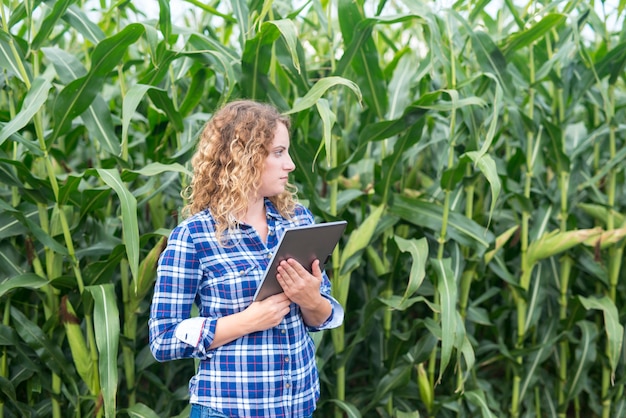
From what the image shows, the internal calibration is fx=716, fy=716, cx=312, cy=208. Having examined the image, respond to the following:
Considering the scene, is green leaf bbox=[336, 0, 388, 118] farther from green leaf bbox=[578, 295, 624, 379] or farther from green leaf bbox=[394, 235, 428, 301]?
green leaf bbox=[578, 295, 624, 379]

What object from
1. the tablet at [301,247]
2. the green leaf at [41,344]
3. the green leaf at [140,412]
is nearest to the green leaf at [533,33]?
the tablet at [301,247]

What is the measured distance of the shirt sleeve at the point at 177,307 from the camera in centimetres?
134

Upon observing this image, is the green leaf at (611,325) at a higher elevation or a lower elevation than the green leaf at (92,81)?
lower

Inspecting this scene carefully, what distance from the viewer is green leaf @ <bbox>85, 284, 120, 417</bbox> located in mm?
1749

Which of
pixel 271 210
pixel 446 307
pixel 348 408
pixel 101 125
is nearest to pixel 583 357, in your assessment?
pixel 446 307

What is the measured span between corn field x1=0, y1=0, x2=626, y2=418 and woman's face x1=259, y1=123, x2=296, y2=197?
296 millimetres

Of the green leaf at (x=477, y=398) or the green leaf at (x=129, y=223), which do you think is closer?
the green leaf at (x=129, y=223)

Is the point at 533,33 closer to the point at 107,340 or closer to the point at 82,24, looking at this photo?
the point at 82,24

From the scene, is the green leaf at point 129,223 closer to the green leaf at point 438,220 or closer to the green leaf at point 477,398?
the green leaf at point 438,220

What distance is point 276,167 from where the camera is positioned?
1.42m

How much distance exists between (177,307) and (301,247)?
0.28 metres

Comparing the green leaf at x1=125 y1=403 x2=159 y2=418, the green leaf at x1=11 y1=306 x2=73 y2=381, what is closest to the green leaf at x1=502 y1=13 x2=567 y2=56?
the green leaf at x1=125 y1=403 x2=159 y2=418

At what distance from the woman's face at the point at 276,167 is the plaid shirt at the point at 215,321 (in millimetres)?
97

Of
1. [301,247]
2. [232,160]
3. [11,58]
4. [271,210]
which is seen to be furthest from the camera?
[11,58]
